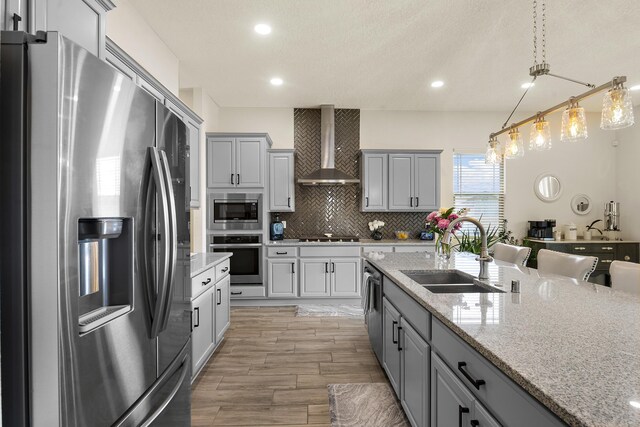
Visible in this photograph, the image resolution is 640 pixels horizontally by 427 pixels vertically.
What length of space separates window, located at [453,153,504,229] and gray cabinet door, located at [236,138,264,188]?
10.4ft

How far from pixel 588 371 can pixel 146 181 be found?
4.58ft

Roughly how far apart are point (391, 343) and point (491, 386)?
1333mm

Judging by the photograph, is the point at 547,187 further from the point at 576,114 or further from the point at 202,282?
the point at 202,282

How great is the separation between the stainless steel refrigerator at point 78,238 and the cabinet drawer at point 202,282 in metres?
1.23

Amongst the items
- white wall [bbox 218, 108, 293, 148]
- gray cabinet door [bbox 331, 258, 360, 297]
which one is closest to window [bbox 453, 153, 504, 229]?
gray cabinet door [bbox 331, 258, 360, 297]

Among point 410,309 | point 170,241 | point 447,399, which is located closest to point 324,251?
point 410,309

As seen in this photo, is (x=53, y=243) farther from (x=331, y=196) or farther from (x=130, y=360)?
(x=331, y=196)

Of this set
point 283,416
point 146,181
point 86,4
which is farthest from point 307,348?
point 86,4

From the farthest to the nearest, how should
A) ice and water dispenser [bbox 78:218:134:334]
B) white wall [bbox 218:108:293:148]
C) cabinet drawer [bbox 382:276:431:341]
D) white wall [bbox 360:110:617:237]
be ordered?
1. white wall [bbox 360:110:617:237]
2. white wall [bbox 218:108:293:148]
3. cabinet drawer [bbox 382:276:431:341]
4. ice and water dispenser [bbox 78:218:134:334]

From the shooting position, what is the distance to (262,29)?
9.84ft

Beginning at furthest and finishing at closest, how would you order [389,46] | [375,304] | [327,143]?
[327,143] → [389,46] → [375,304]

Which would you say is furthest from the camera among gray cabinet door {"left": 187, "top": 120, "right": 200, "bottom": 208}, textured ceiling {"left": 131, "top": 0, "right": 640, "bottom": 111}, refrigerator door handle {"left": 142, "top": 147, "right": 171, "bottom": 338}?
gray cabinet door {"left": 187, "top": 120, "right": 200, "bottom": 208}

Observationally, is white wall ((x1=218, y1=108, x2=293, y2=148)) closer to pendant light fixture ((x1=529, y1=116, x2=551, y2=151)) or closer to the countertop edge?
pendant light fixture ((x1=529, y1=116, x2=551, y2=151))

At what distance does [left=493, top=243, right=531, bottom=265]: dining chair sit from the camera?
3.02 m
